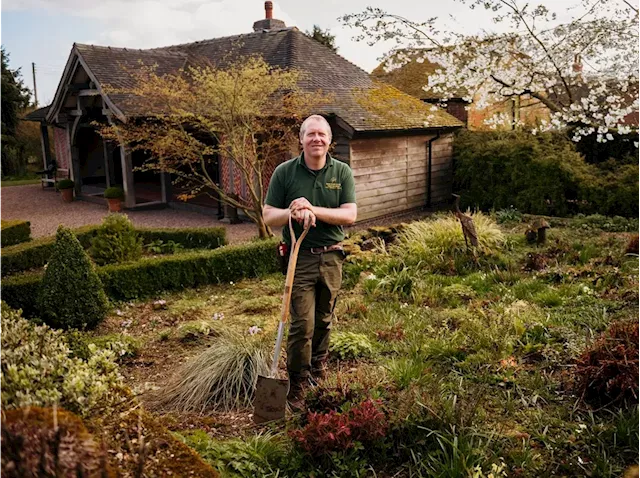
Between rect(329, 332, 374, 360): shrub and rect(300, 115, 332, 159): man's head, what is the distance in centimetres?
185

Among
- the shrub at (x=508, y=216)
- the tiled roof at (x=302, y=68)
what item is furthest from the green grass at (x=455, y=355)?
the tiled roof at (x=302, y=68)

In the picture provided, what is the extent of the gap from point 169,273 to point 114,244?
1247 mm

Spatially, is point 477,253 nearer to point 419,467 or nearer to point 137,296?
point 137,296

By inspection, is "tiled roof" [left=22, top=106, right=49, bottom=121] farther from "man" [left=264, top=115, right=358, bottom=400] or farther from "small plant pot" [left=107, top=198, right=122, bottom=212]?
"man" [left=264, top=115, right=358, bottom=400]

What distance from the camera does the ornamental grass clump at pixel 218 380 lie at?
462 centimetres

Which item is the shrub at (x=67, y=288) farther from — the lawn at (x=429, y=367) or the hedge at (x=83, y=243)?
the hedge at (x=83, y=243)

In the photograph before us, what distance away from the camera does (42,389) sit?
2277 millimetres

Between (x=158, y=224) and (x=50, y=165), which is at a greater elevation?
(x=50, y=165)

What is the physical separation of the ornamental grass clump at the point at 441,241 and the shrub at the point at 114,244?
4.40m

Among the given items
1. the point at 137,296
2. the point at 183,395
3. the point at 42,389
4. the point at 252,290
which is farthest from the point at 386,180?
the point at 42,389

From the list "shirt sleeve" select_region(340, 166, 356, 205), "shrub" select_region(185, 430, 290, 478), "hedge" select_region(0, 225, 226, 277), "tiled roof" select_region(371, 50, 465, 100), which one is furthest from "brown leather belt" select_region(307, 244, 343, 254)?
"tiled roof" select_region(371, 50, 465, 100)

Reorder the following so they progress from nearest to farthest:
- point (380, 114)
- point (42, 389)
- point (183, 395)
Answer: point (42, 389)
point (183, 395)
point (380, 114)

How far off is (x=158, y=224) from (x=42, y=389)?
1306cm

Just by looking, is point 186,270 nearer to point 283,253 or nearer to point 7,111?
point 283,253
